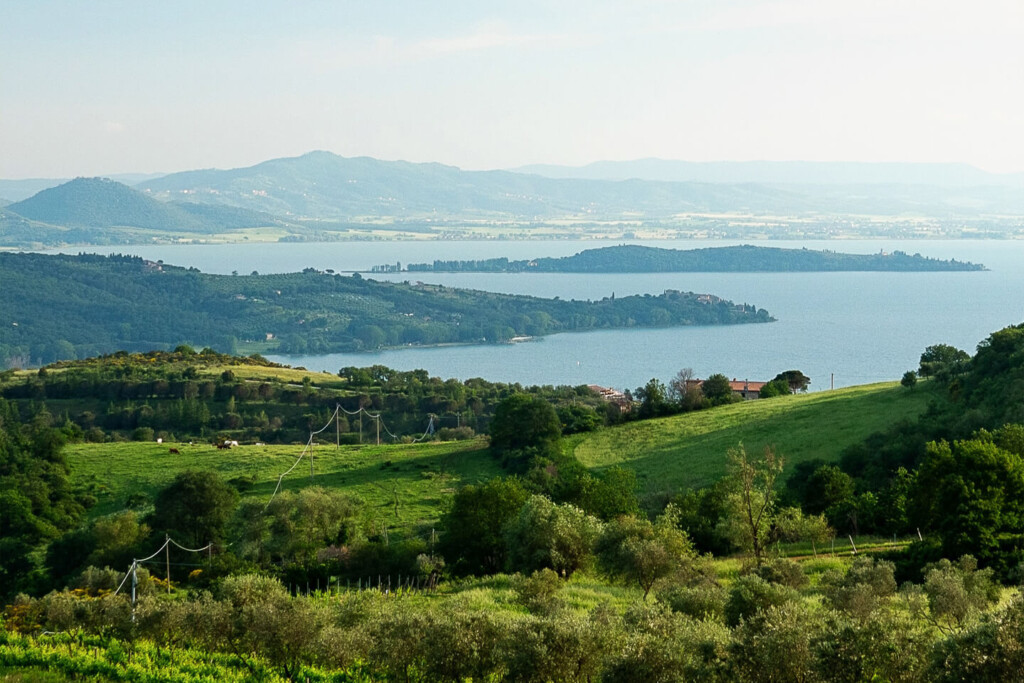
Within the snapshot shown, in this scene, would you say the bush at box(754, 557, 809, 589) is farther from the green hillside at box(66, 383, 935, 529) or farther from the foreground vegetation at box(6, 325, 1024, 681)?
the green hillside at box(66, 383, 935, 529)

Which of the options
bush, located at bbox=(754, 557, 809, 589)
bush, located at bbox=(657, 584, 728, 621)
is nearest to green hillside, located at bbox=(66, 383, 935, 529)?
bush, located at bbox=(754, 557, 809, 589)

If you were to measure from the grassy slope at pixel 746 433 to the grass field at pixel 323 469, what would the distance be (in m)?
6.25

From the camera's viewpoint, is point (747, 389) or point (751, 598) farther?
point (747, 389)

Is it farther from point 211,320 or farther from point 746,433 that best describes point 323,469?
point 211,320

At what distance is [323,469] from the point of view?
162ft

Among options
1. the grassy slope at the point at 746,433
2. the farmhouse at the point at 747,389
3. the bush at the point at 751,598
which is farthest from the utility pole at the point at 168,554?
the farmhouse at the point at 747,389

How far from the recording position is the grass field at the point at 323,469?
43.7 metres

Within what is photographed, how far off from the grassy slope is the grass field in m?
6.25

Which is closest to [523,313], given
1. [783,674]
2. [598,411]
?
[598,411]

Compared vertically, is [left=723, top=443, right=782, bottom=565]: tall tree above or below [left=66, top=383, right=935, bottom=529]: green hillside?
above

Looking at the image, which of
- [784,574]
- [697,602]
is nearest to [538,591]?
[697,602]

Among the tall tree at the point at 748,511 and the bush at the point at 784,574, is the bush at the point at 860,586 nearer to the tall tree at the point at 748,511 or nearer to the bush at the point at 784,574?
the bush at the point at 784,574

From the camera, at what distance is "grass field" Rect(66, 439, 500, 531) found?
43.7m

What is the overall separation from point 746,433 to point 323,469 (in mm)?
19622
